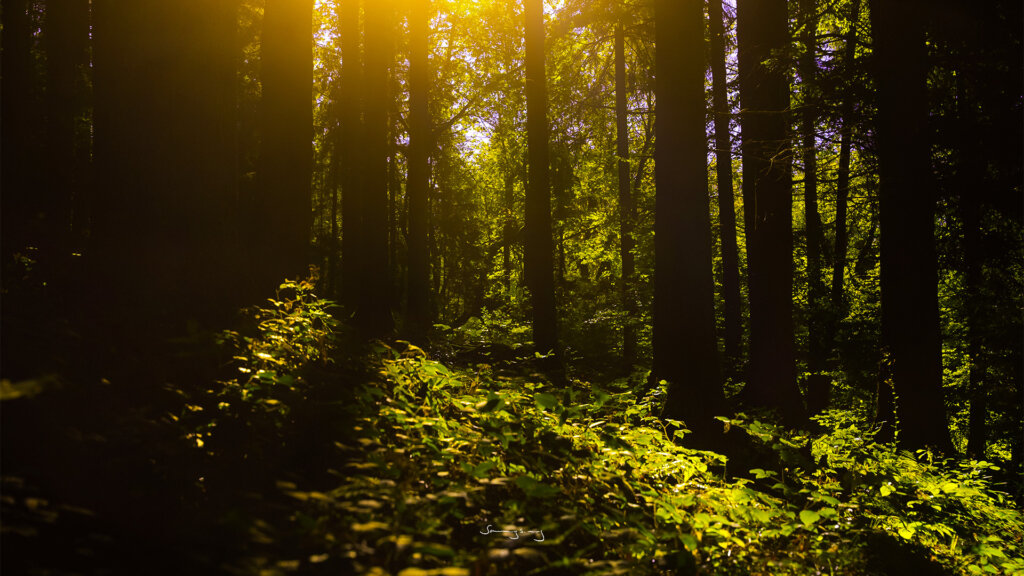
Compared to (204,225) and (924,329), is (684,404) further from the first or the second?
(204,225)

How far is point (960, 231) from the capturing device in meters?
10.1

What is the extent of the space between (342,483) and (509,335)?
1386cm

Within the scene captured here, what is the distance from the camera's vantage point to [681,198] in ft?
26.0

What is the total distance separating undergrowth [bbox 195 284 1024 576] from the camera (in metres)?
2.34

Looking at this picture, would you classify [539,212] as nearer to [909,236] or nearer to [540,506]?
[909,236]

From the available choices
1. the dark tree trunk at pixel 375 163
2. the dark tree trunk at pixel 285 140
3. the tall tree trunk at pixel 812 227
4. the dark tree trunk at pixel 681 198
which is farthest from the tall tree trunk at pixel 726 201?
the dark tree trunk at pixel 285 140

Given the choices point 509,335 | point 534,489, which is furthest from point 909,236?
point 509,335

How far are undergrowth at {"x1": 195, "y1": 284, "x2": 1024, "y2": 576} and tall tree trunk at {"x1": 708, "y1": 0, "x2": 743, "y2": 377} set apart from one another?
12449 millimetres

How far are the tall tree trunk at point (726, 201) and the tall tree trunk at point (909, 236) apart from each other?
6807 millimetres

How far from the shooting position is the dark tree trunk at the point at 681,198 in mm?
7723

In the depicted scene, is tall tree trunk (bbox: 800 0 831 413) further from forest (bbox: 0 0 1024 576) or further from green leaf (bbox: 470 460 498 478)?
green leaf (bbox: 470 460 498 478)

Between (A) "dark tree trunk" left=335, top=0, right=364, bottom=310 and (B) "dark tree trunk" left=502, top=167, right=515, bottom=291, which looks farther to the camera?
(B) "dark tree trunk" left=502, top=167, right=515, bottom=291

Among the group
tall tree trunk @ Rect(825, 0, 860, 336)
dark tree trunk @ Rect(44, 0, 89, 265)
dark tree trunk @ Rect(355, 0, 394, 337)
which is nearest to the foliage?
tall tree trunk @ Rect(825, 0, 860, 336)

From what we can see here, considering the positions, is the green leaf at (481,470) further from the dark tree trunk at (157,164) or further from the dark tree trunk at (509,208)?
the dark tree trunk at (509,208)
